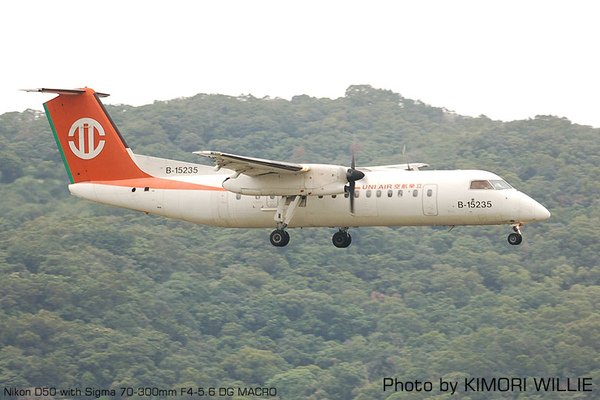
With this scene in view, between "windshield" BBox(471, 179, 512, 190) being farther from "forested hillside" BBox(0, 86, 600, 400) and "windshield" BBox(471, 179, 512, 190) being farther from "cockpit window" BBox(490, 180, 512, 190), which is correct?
"forested hillside" BBox(0, 86, 600, 400)

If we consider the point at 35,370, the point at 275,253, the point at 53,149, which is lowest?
the point at 35,370

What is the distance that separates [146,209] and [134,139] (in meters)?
64.3

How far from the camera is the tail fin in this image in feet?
120

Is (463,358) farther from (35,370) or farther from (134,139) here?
(134,139)

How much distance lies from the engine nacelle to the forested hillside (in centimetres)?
2740

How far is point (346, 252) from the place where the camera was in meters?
76.9

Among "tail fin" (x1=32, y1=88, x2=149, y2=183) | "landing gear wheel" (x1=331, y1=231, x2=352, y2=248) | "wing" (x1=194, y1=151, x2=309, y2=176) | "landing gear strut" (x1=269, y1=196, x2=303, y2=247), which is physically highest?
"tail fin" (x1=32, y1=88, x2=149, y2=183)

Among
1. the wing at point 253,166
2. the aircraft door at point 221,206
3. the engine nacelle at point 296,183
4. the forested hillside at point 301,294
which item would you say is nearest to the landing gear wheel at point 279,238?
the engine nacelle at point 296,183

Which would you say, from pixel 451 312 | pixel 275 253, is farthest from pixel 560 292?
pixel 275 253

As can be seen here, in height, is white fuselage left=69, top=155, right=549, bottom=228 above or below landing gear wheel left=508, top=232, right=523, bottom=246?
above

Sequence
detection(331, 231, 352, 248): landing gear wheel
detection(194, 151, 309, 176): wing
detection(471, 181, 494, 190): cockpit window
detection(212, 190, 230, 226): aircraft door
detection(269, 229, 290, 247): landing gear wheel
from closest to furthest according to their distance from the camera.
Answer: detection(194, 151, 309, 176): wing < detection(471, 181, 494, 190): cockpit window < detection(269, 229, 290, 247): landing gear wheel < detection(212, 190, 230, 226): aircraft door < detection(331, 231, 352, 248): landing gear wheel

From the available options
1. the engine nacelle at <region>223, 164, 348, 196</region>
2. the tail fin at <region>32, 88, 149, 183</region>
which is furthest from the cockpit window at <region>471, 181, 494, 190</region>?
the tail fin at <region>32, 88, 149, 183</region>

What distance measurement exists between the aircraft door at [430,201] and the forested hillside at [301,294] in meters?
27.3

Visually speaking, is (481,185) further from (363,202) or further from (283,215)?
(283,215)
